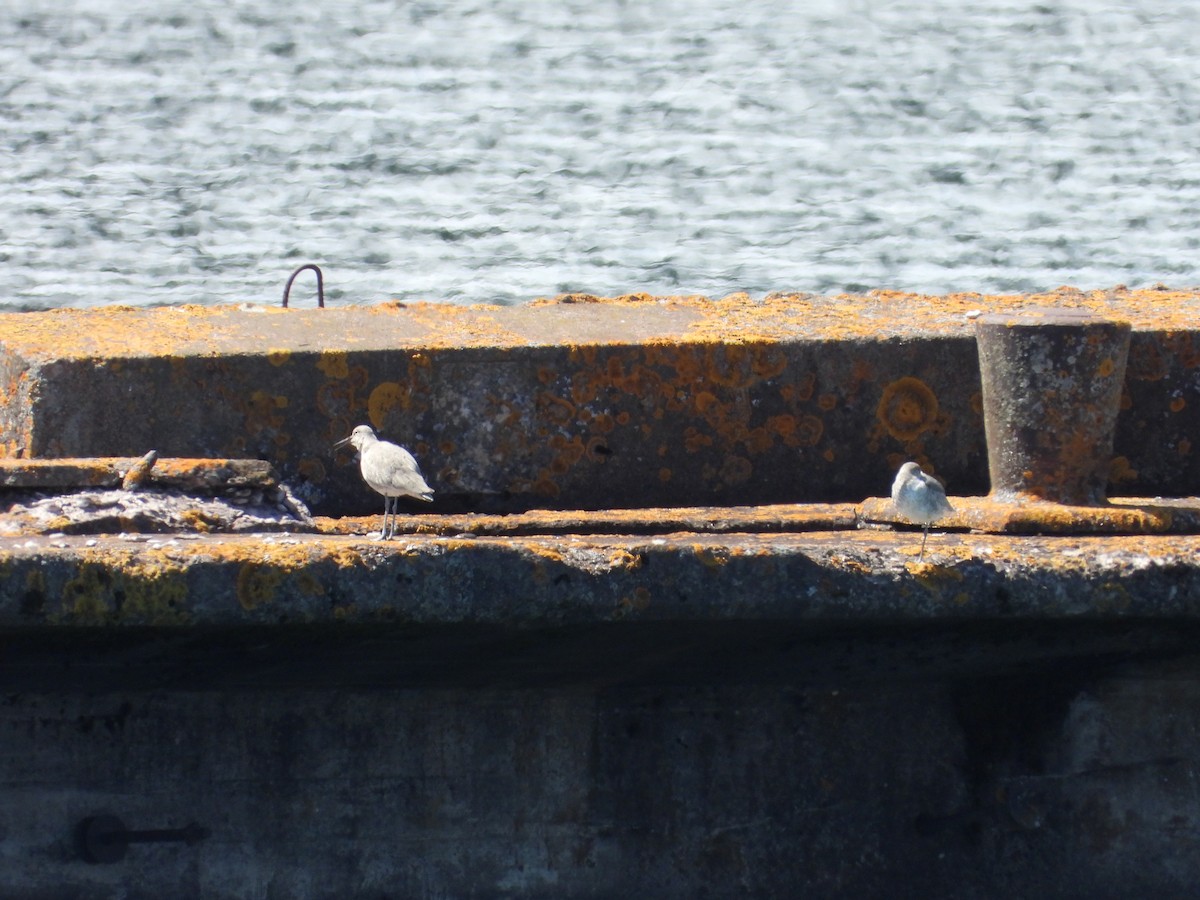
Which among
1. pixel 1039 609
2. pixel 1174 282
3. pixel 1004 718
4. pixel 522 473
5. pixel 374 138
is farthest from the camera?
pixel 374 138

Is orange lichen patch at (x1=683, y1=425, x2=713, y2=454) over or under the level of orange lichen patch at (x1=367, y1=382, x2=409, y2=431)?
under

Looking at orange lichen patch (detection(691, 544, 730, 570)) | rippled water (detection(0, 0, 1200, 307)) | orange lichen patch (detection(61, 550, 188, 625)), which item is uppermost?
rippled water (detection(0, 0, 1200, 307))

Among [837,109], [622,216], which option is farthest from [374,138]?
[837,109]

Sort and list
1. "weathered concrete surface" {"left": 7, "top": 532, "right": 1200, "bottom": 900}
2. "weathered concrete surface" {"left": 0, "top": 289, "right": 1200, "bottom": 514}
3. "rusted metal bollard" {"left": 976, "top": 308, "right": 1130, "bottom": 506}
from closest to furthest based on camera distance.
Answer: "weathered concrete surface" {"left": 7, "top": 532, "right": 1200, "bottom": 900}
"rusted metal bollard" {"left": 976, "top": 308, "right": 1130, "bottom": 506}
"weathered concrete surface" {"left": 0, "top": 289, "right": 1200, "bottom": 514}

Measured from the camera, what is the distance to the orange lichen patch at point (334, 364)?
4316 mm

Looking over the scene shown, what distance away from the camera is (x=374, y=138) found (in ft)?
24.7

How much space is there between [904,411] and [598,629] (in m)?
1.49

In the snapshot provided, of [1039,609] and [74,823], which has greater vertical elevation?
[1039,609]

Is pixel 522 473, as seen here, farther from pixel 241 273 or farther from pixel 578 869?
pixel 241 273

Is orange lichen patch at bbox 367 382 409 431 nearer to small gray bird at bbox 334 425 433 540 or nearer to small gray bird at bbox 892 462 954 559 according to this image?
small gray bird at bbox 334 425 433 540

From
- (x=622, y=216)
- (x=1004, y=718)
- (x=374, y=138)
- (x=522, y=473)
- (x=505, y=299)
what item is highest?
(x=374, y=138)

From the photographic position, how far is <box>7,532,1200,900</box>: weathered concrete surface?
10.7 ft

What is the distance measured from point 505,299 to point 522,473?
77.5 inches

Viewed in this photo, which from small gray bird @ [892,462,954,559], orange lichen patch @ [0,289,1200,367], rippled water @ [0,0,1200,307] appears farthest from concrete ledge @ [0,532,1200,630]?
rippled water @ [0,0,1200,307]
